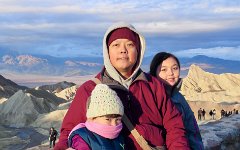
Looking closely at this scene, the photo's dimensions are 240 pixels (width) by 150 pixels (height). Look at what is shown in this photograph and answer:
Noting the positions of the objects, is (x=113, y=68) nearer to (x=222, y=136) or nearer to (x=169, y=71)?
(x=169, y=71)

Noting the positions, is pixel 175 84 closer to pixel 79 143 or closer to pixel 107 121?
pixel 107 121

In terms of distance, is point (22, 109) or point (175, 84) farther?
point (22, 109)

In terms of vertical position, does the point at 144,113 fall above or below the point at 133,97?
below

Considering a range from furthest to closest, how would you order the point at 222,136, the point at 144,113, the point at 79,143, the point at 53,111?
the point at 53,111 → the point at 222,136 → the point at 144,113 → the point at 79,143

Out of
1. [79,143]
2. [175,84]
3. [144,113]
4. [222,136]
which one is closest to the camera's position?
[79,143]

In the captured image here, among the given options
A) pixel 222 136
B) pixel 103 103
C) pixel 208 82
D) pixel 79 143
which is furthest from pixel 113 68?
pixel 208 82

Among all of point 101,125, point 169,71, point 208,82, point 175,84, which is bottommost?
point 208,82

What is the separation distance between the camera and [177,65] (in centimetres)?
438

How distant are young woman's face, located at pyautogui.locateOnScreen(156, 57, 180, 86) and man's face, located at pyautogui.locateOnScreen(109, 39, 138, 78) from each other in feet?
2.82

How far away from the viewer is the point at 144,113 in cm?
341

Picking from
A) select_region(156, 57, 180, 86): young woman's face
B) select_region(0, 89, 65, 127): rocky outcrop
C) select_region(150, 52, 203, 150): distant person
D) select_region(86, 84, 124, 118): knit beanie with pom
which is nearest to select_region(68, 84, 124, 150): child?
select_region(86, 84, 124, 118): knit beanie with pom

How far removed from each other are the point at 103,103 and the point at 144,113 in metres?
0.41

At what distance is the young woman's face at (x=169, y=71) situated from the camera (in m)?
4.28

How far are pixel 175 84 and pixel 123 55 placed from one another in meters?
0.98
